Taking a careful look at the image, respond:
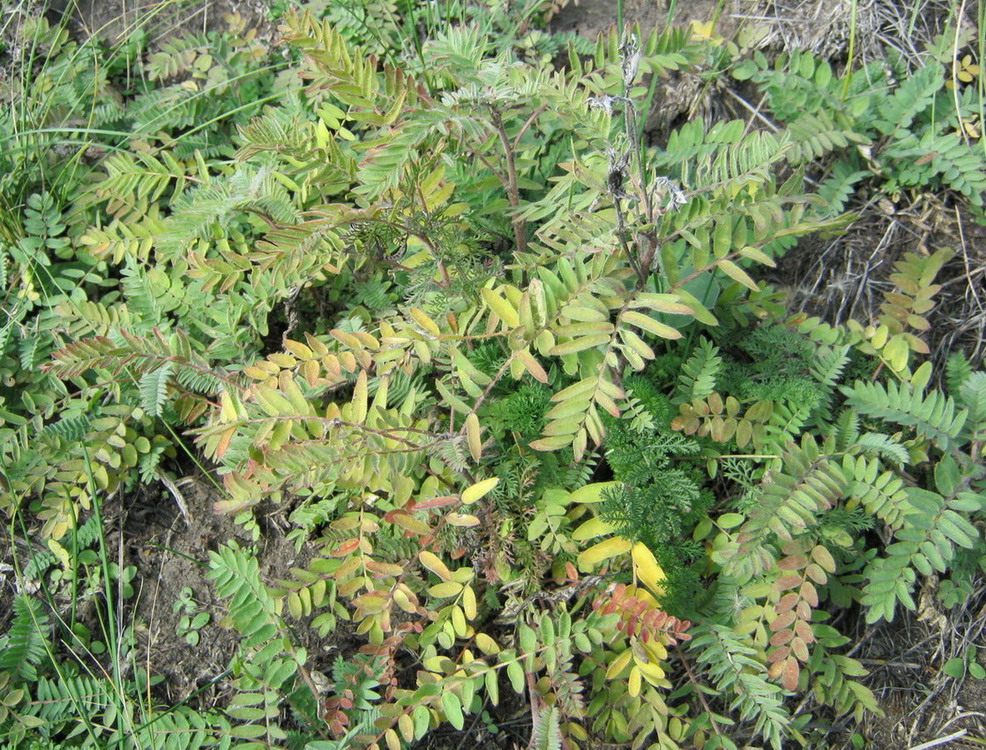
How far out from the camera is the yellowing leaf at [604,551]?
1.97 metres

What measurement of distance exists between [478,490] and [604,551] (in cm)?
39

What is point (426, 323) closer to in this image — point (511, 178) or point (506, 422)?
point (506, 422)

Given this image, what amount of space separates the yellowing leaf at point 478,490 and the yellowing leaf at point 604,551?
14.0 inches

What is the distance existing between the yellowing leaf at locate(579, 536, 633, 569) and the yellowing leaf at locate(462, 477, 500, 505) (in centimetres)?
35

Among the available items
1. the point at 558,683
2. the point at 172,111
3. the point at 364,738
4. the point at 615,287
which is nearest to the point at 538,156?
the point at 615,287

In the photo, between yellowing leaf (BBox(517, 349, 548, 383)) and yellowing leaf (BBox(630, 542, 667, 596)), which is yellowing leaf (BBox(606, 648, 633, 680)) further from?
yellowing leaf (BBox(517, 349, 548, 383))

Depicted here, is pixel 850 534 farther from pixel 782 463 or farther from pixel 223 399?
pixel 223 399

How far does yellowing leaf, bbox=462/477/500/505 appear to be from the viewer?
5.91ft

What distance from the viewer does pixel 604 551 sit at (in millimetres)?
1979

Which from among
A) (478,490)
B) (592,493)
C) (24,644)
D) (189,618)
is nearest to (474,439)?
(478,490)

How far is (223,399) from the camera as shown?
1963 mm

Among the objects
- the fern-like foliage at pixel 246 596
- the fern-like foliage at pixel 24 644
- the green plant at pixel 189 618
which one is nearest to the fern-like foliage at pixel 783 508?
the fern-like foliage at pixel 246 596

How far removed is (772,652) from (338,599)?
1099 mm

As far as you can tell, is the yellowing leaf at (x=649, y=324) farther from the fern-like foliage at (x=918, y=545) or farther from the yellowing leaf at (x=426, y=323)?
the fern-like foliage at (x=918, y=545)
